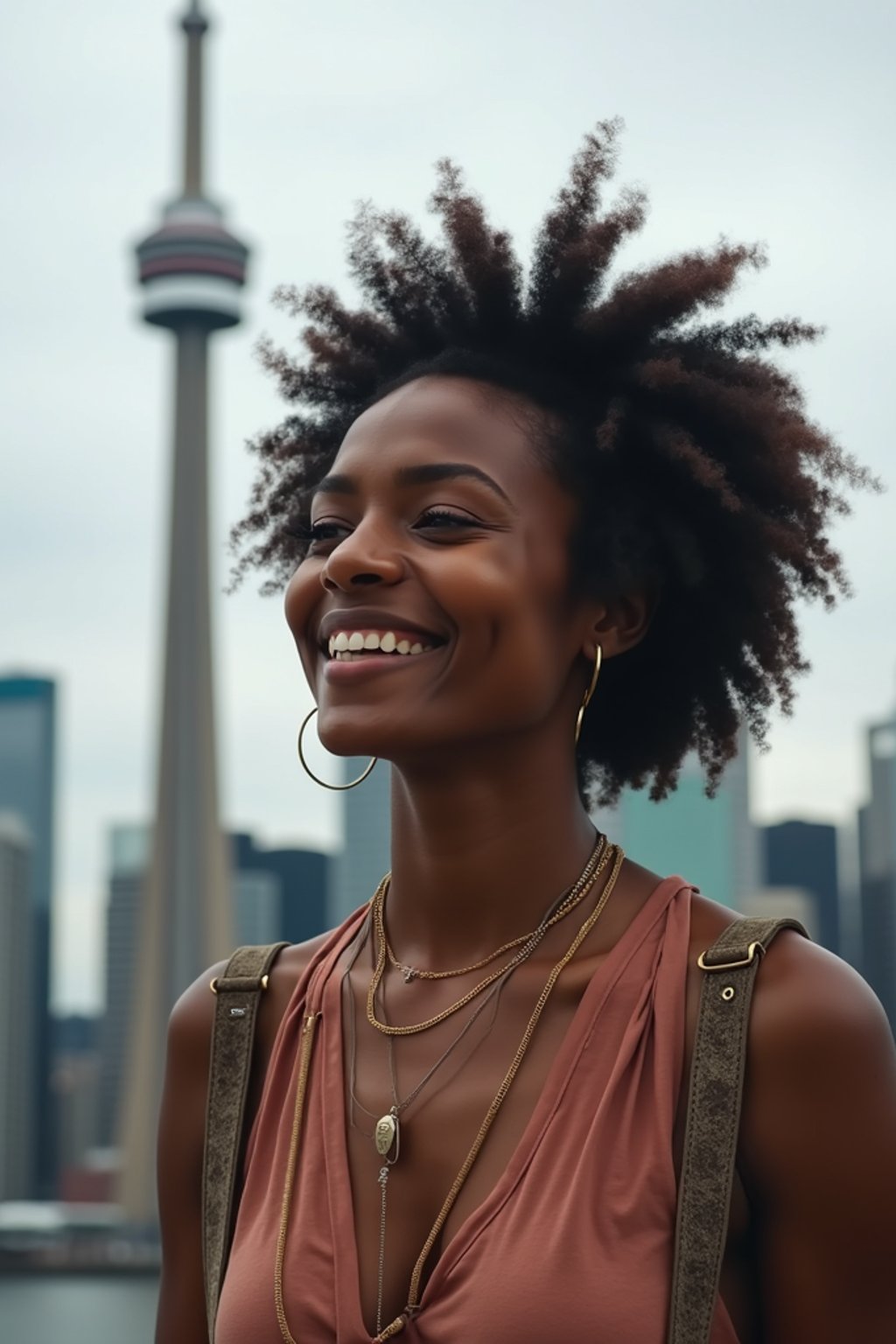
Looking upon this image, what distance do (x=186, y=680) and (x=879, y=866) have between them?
203 ft

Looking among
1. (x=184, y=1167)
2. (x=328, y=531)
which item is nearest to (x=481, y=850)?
(x=328, y=531)

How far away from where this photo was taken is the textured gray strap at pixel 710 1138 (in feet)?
10.2

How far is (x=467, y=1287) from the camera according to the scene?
3.13 m

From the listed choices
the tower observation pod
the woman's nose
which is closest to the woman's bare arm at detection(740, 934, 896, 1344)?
the woman's nose

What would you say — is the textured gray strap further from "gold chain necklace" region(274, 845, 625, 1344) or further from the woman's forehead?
the woman's forehead

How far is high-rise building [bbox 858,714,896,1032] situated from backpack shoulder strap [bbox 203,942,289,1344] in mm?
120068

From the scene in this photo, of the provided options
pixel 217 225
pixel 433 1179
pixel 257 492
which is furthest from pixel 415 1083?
pixel 217 225

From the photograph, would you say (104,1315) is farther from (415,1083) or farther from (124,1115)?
(415,1083)

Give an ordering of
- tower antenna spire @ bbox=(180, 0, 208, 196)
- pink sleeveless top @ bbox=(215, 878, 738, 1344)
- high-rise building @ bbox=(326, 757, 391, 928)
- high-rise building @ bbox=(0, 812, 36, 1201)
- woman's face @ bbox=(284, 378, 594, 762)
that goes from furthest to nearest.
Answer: high-rise building @ bbox=(0, 812, 36, 1201) < high-rise building @ bbox=(326, 757, 391, 928) < tower antenna spire @ bbox=(180, 0, 208, 196) < woman's face @ bbox=(284, 378, 594, 762) < pink sleeveless top @ bbox=(215, 878, 738, 1344)

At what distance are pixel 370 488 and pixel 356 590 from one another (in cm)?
18

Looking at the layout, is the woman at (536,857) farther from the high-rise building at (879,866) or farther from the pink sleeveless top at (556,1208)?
the high-rise building at (879,866)

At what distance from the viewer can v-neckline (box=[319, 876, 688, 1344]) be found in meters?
3.21

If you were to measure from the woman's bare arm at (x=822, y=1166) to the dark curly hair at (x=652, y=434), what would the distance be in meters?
0.77

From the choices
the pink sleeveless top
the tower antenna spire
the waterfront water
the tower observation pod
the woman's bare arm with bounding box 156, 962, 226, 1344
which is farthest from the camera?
the tower antenna spire
